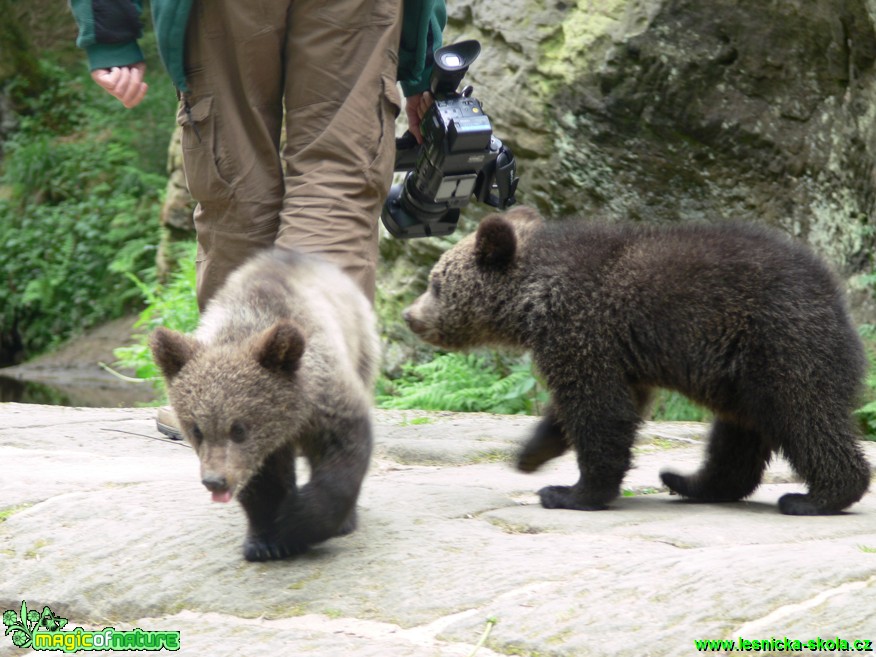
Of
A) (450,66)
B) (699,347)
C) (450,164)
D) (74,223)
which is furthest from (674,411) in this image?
(74,223)

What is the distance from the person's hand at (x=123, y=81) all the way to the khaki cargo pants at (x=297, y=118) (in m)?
0.24

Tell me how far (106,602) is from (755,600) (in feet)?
7.11

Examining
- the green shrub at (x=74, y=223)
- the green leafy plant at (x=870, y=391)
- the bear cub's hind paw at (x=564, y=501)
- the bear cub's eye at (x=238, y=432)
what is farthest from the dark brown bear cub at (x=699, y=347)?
the green shrub at (x=74, y=223)

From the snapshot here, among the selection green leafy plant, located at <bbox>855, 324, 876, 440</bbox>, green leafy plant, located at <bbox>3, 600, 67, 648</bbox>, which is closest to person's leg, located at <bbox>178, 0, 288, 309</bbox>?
green leafy plant, located at <bbox>3, 600, 67, 648</bbox>

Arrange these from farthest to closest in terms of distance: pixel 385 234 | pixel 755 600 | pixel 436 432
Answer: pixel 385 234
pixel 436 432
pixel 755 600

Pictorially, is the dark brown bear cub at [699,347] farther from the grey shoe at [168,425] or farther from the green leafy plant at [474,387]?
the green leafy plant at [474,387]

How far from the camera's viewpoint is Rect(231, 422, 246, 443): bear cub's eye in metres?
3.69

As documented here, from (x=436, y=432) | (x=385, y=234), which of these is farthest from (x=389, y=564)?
(x=385, y=234)

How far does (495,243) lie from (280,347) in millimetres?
1847

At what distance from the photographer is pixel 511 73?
902 centimetres

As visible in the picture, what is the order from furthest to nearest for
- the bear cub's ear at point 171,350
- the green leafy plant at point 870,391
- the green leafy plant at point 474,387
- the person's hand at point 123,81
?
the green leafy plant at point 474,387
the green leafy plant at point 870,391
the person's hand at point 123,81
the bear cub's ear at point 171,350

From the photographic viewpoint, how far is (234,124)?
211 inches

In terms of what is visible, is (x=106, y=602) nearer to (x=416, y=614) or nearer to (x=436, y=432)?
(x=416, y=614)

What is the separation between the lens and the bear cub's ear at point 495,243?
5219 millimetres
